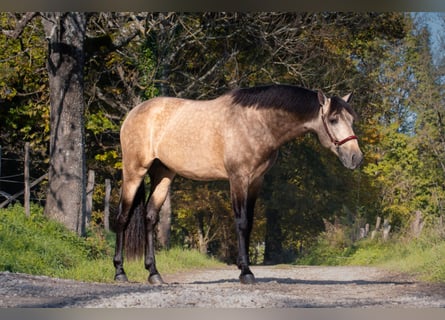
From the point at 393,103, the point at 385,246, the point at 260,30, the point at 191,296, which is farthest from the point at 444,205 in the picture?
the point at 191,296

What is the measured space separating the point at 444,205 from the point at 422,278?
4189mm

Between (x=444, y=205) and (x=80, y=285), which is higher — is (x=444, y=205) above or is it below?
above

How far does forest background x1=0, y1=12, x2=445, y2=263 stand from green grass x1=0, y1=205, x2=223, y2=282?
2.34 meters

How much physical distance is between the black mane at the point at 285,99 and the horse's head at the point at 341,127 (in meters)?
0.13

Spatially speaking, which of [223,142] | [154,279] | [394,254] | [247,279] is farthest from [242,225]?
[394,254]

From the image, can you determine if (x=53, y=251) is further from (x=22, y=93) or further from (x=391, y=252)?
(x=391, y=252)

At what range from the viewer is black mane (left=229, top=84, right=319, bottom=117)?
7559 mm

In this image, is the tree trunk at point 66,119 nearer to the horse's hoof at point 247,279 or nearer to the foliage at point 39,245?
the foliage at point 39,245

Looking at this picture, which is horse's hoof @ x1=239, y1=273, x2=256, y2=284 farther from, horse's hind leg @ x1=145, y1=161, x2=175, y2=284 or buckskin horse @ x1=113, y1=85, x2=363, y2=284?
horse's hind leg @ x1=145, y1=161, x2=175, y2=284

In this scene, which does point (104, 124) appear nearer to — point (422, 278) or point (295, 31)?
point (295, 31)

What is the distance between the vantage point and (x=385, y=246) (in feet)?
44.4

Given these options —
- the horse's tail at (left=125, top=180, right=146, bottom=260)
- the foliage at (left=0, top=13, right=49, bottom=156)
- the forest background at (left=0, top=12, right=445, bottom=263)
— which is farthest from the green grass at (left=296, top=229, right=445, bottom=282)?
the foliage at (left=0, top=13, right=49, bottom=156)

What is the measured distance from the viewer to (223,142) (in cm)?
784

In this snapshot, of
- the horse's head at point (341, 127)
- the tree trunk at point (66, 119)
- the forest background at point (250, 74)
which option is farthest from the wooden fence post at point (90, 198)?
the horse's head at point (341, 127)
